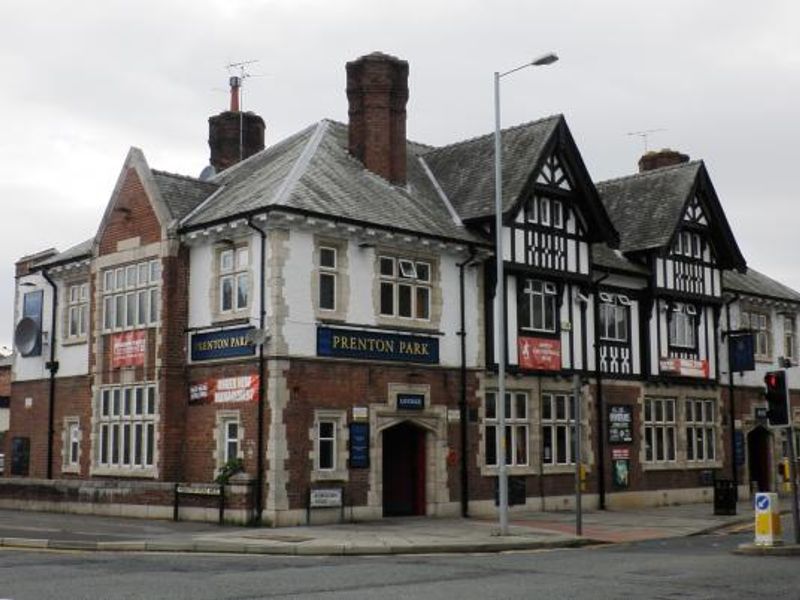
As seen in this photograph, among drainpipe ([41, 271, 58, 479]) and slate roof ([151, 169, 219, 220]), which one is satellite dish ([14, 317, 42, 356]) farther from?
slate roof ([151, 169, 219, 220])

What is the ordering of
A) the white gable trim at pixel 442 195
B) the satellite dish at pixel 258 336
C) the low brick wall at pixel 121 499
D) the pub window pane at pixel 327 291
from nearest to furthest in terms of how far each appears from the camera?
the low brick wall at pixel 121 499 → the satellite dish at pixel 258 336 → the pub window pane at pixel 327 291 → the white gable trim at pixel 442 195

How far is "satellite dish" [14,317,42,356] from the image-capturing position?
31438 mm

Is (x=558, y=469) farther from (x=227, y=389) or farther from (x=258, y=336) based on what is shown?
(x=258, y=336)

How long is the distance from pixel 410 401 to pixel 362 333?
2.23 meters

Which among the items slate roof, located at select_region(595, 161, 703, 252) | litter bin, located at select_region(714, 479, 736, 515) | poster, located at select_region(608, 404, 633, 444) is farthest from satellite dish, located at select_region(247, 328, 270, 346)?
slate roof, located at select_region(595, 161, 703, 252)

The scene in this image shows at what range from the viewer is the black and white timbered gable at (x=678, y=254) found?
33719mm

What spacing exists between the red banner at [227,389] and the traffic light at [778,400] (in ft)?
36.4

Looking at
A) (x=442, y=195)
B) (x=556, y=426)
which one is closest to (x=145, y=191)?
(x=442, y=195)

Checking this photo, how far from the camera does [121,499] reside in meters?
25.3

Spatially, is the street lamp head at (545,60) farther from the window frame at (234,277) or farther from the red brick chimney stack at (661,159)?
the red brick chimney stack at (661,159)

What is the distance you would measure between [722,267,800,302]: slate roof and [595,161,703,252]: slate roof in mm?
4419

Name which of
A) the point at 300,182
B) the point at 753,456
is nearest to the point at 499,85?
the point at 300,182

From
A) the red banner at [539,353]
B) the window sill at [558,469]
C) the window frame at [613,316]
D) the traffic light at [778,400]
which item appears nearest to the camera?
the traffic light at [778,400]

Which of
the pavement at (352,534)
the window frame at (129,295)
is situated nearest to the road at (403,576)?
the pavement at (352,534)
